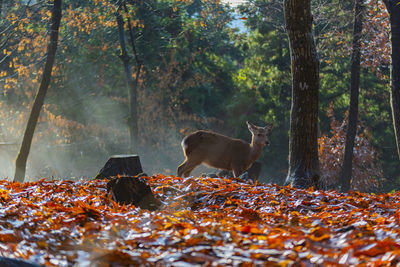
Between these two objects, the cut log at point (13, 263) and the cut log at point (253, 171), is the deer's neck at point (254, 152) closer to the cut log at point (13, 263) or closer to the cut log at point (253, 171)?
the cut log at point (253, 171)

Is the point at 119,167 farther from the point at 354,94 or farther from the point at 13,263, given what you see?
the point at 354,94

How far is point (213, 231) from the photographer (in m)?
4.48

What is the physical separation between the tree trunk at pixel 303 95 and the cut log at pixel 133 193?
324 centimetres

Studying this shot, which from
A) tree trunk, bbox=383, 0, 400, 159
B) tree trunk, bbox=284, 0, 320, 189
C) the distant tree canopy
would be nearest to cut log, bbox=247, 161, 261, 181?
tree trunk, bbox=383, 0, 400, 159

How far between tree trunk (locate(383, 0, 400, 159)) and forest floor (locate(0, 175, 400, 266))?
4905 millimetres

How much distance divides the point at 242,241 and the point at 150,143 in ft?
71.9

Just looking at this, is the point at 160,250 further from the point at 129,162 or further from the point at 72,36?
the point at 72,36

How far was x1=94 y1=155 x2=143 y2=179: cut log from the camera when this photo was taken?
9.38 metres

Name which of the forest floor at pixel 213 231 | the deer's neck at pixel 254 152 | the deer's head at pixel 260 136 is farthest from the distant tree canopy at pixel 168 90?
the forest floor at pixel 213 231

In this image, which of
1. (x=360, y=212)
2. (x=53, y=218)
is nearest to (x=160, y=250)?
(x=53, y=218)

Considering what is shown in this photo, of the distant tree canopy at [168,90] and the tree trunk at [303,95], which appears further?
the distant tree canopy at [168,90]

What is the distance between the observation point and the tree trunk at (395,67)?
36.3 ft

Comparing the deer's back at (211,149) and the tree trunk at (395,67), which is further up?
the tree trunk at (395,67)

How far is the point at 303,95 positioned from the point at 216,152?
11.6 feet
